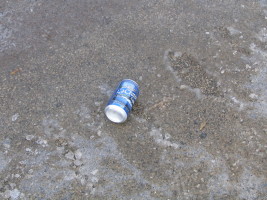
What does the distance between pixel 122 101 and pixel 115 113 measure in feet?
0.44

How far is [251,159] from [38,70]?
7.42 ft

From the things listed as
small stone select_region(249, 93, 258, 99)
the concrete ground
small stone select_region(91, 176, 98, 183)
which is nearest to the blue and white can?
the concrete ground

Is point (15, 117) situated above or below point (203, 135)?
below

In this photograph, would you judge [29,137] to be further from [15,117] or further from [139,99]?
[139,99]

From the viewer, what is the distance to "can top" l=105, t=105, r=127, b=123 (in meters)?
2.96

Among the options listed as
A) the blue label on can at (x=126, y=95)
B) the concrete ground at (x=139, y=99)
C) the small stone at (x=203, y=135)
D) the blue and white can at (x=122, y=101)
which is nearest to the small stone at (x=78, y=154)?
the concrete ground at (x=139, y=99)

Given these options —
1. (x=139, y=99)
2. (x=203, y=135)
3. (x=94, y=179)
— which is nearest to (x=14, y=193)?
(x=94, y=179)

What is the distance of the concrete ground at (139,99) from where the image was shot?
284cm

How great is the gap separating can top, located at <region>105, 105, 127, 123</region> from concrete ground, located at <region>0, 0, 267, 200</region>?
9cm

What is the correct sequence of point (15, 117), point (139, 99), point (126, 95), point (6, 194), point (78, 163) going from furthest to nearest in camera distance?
1. point (139, 99)
2. point (15, 117)
3. point (126, 95)
4. point (78, 163)
5. point (6, 194)

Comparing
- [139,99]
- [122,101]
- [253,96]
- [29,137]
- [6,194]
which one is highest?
[253,96]

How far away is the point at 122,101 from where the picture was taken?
2.98 meters

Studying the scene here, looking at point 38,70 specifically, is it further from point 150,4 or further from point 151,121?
point 150,4

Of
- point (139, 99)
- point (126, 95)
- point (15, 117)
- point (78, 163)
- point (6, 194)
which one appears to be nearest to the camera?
point (6, 194)
